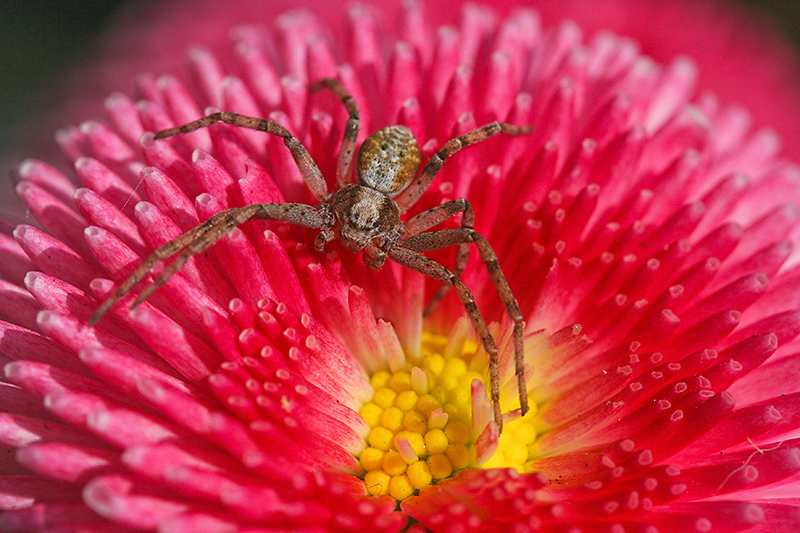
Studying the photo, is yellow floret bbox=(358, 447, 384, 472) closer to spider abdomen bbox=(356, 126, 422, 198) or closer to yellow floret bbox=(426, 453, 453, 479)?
yellow floret bbox=(426, 453, 453, 479)

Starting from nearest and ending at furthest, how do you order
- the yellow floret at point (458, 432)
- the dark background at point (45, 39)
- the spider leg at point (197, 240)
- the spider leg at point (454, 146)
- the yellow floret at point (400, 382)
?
1. the spider leg at point (197, 240)
2. the yellow floret at point (458, 432)
3. the yellow floret at point (400, 382)
4. the spider leg at point (454, 146)
5. the dark background at point (45, 39)

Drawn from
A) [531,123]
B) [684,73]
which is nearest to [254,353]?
[531,123]

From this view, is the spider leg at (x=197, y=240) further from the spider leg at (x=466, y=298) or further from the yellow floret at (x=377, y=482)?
the yellow floret at (x=377, y=482)

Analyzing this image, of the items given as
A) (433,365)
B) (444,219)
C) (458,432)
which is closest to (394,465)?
(458,432)

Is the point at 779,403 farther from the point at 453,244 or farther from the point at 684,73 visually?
the point at 684,73

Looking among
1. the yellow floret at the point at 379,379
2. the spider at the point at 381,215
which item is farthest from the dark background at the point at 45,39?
the yellow floret at the point at 379,379

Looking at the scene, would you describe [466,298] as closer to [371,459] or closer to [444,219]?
[444,219]
